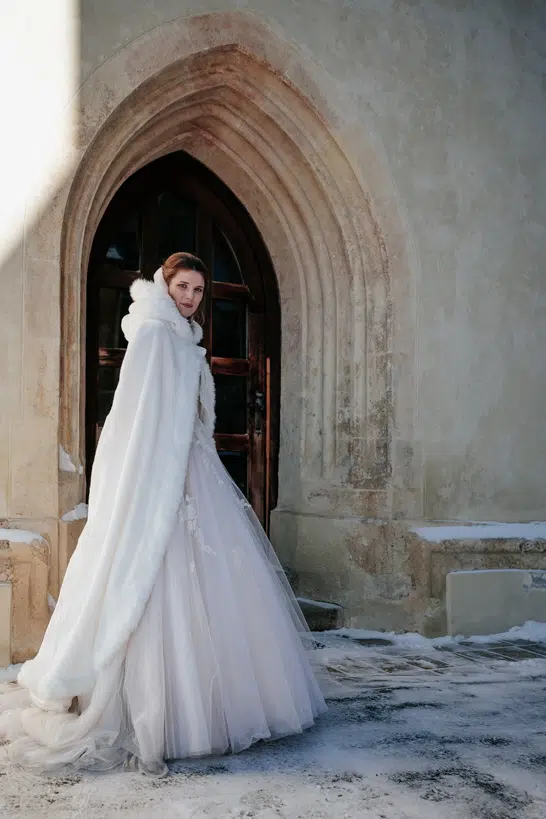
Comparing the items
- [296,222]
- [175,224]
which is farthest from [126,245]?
[296,222]

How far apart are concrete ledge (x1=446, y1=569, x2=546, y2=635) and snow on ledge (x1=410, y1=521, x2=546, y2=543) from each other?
19 cm

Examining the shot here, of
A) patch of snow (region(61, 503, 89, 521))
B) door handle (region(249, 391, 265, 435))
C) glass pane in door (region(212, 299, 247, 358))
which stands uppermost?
glass pane in door (region(212, 299, 247, 358))

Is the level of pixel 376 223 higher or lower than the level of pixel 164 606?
higher

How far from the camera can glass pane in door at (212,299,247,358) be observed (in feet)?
18.5

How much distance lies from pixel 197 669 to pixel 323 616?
7.73ft

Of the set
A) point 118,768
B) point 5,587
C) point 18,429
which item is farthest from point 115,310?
point 118,768

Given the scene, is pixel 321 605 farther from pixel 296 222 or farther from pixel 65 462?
pixel 296 222

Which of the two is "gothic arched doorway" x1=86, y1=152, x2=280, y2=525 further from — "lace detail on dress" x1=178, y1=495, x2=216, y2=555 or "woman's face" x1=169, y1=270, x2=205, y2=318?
"lace detail on dress" x1=178, y1=495, x2=216, y2=555

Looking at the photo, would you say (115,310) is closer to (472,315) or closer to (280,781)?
(472,315)

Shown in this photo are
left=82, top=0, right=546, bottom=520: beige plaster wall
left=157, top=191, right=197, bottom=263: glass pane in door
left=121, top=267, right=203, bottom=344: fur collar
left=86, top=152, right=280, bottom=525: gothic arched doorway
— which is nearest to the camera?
left=121, top=267, right=203, bottom=344: fur collar

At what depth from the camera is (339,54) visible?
16.4 ft

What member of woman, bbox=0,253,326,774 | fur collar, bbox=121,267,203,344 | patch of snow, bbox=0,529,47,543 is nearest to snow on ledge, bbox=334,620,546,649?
woman, bbox=0,253,326,774

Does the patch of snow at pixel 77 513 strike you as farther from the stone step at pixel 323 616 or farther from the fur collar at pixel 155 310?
the fur collar at pixel 155 310

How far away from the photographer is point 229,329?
5664 mm
